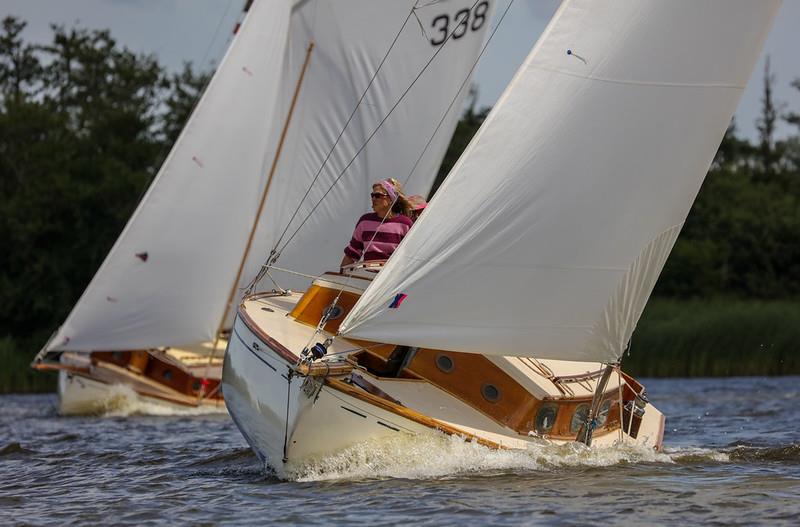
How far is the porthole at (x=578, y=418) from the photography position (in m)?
12.2

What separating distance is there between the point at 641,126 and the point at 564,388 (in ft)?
8.11

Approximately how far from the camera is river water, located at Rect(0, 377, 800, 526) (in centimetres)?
985

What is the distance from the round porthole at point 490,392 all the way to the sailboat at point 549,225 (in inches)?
10.2

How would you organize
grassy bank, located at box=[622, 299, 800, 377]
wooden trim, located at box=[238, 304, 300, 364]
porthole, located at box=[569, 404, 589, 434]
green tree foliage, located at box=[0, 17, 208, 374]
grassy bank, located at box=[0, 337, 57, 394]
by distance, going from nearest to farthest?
1. wooden trim, located at box=[238, 304, 300, 364]
2. porthole, located at box=[569, 404, 589, 434]
3. grassy bank, located at box=[622, 299, 800, 377]
4. grassy bank, located at box=[0, 337, 57, 394]
5. green tree foliage, located at box=[0, 17, 208, 374]

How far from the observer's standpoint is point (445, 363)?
11891 mm

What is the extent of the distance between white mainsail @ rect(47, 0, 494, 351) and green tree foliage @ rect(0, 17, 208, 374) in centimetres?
1809

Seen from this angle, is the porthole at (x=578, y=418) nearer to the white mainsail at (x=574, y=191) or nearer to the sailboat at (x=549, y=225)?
the sailboat at (x=549, y=225)

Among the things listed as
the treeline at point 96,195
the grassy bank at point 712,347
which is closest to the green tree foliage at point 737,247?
the treeline at point 96,195

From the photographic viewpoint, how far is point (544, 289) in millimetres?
10938

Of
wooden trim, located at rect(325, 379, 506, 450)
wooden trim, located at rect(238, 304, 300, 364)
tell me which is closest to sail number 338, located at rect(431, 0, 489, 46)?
wooden trim, located at rect(238, 304, 300, 364)

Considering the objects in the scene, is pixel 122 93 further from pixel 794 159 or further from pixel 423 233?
pixel 423 233

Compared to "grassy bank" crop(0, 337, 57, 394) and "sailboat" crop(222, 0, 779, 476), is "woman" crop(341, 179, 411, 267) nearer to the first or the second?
"sailboat" crop(222, 0, 779, 476)

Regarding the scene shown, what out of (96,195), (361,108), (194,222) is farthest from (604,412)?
(96,195)

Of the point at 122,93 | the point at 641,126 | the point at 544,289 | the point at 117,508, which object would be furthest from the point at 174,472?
the point at 122,93
